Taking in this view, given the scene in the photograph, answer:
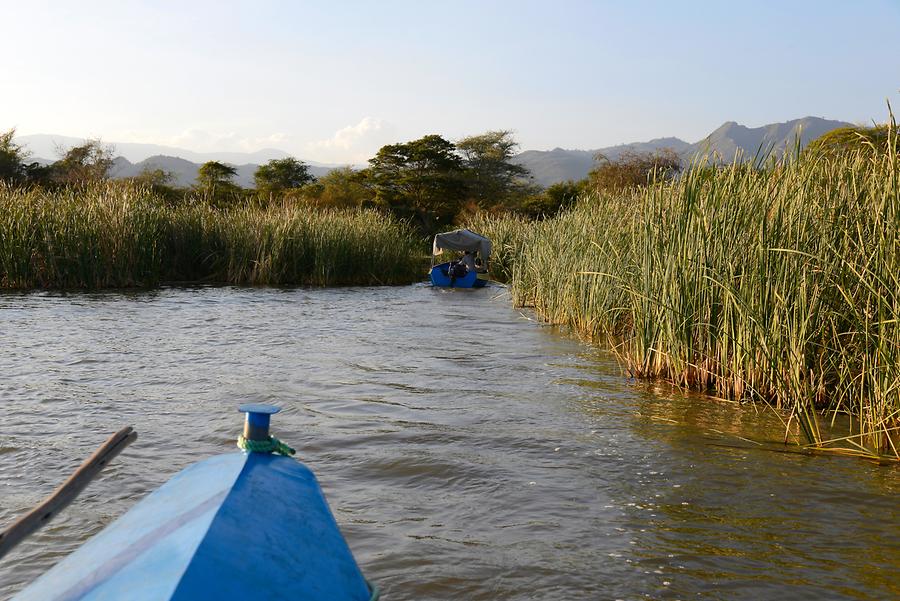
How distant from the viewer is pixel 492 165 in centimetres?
7081

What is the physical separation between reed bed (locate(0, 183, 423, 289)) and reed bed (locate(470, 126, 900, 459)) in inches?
514

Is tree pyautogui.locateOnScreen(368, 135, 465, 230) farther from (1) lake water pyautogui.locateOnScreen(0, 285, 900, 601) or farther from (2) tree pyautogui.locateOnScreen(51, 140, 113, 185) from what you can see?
(1) lake water pyautogui.locateOnScreen(0, 285, 900, 601)

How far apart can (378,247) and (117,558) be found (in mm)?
20352

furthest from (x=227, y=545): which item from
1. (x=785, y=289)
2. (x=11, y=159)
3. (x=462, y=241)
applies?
(x=11, y=159)

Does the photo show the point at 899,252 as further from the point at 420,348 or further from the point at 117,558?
the point at 420,348

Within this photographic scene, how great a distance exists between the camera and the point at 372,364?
956cm

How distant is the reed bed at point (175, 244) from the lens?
16.9 m

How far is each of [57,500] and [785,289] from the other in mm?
5438

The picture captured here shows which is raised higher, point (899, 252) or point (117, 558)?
point (899, 252)

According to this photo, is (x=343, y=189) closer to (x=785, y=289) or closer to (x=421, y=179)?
(x=421, y=179)

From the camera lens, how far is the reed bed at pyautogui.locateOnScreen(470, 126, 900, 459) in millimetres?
5367

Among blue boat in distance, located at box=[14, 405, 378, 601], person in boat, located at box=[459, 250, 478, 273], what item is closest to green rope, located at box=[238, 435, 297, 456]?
blue boat in distance, located at box=[14, 405, 378, 601]

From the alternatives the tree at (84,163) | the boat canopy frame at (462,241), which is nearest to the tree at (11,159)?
the tree at (84,163)

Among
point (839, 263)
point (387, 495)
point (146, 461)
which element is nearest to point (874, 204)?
point (839, 263)
